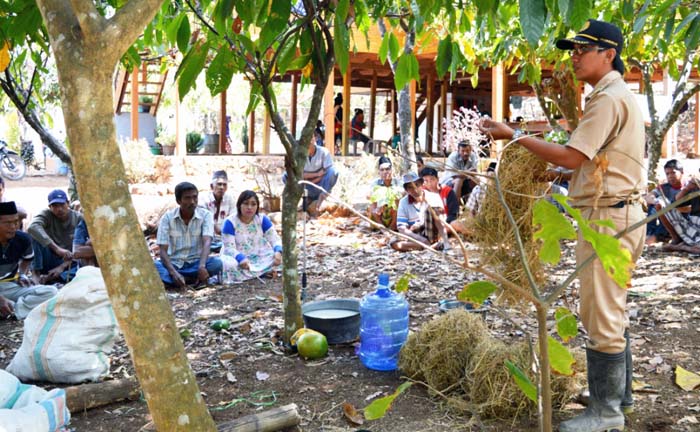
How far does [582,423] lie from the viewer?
10.4ft

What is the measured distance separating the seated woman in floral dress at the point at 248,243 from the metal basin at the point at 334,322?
2348mm

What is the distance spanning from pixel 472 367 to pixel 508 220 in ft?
2.80

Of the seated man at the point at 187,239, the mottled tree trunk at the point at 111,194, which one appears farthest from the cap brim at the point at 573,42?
the seated man at the point at 187,239

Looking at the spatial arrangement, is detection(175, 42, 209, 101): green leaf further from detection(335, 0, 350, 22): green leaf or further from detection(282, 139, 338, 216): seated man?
detection(282, 139, 338, 216): seated man

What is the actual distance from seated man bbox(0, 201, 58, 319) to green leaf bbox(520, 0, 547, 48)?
4.72 m

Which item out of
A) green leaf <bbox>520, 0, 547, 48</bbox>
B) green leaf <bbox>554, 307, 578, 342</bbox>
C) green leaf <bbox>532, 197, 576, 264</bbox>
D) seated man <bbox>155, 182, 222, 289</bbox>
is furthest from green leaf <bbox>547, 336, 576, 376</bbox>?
seated man <bbox>155, 182, 222, 289</bbox>

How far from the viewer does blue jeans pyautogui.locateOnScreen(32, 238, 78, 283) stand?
672cm

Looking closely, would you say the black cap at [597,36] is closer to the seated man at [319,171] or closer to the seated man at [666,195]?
the seated man at [666,195]

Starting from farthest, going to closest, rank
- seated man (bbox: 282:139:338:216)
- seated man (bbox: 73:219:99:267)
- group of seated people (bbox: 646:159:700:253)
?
seated man (bbox: 282:139:338:216) < group of seated people (bbox: 646:159:700:253) < seated man (bbox: 73:219:99:267)

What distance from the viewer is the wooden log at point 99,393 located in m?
3.59

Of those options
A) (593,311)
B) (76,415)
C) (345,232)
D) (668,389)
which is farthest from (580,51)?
(345,232)

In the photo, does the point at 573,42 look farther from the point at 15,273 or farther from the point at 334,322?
the point at 15,273

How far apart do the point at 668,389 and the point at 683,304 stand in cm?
204

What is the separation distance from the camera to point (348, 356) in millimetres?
4465
